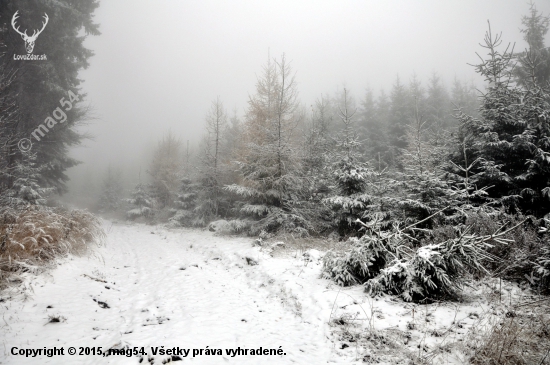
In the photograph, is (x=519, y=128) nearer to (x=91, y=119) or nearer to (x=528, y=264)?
(x=528, y=264)

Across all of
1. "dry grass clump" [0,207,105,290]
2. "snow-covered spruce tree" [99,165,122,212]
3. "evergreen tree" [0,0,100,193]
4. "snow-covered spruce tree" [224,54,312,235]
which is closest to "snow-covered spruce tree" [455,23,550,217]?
"snow-covered spruce tree" [224,54,312,235]

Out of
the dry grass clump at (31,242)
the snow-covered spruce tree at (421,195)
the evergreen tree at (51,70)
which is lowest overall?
the dry grass clump at (31,242)

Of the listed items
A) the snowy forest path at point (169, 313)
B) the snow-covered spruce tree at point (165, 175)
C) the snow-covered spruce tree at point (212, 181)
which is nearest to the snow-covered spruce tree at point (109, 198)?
the snow-covered spruce tree at point (165, 175)

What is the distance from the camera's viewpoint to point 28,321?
4242 millimetres

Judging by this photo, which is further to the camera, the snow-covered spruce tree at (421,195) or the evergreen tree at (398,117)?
the evergreen tree at (398,117)

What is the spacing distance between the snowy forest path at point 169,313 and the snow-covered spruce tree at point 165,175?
20136 mm

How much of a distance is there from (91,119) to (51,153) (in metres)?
3.60

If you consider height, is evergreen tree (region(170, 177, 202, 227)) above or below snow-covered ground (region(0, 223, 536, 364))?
above

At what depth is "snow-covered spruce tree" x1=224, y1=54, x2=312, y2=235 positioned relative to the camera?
13.2 m

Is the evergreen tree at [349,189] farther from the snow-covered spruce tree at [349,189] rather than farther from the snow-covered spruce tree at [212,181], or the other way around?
the snow-covered spruce tree at [212,181]

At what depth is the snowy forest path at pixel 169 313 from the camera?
3826 mm

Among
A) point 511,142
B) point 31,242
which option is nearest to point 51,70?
point 31,242

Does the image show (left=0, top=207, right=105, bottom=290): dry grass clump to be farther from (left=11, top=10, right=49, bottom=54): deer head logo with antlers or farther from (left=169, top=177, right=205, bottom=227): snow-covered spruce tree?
(left=11, top=10, right=49, bottom=54): deer head logo with antlers

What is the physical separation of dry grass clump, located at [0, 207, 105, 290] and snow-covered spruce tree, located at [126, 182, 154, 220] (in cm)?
1796
